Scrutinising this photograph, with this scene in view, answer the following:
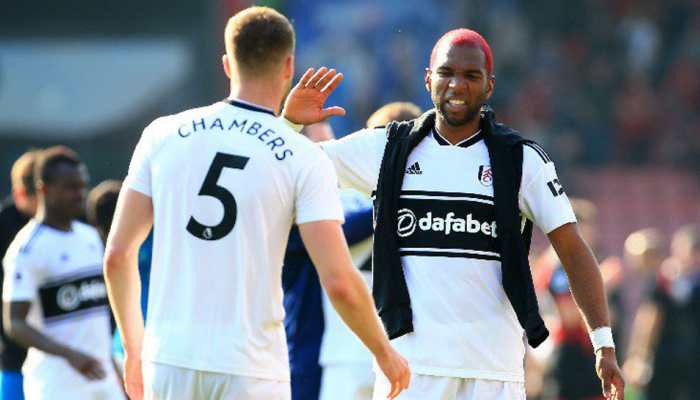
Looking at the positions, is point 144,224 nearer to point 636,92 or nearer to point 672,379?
point 672,379

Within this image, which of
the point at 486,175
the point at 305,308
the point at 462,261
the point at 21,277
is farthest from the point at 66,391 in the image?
the point at 486,175

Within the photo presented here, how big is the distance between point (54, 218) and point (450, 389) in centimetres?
352

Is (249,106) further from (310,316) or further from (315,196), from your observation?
(310,316)

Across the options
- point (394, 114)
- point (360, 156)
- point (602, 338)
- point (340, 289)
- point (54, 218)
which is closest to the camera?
point (340, 289)

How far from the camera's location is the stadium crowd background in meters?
23.4

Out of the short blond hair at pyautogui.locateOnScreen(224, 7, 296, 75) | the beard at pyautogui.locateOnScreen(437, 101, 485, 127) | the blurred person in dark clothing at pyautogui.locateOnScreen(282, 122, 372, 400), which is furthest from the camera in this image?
the blurred person in dark clothing at pyautogui.locateOnScreen(282, 122, 372, 400)

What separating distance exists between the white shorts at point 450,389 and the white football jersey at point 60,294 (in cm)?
295

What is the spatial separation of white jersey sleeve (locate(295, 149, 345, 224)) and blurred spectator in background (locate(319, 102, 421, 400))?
7.67 ft

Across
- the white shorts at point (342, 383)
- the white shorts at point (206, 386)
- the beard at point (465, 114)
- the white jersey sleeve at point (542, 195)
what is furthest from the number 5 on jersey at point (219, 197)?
the white shorts at point (342, 383)

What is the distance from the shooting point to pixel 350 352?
25.3ft

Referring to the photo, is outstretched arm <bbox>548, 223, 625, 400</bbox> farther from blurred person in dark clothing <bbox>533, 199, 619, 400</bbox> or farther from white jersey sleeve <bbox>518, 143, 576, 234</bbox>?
blurred person in dark clothing <bbox>533, 199, 619, 400</bbox>

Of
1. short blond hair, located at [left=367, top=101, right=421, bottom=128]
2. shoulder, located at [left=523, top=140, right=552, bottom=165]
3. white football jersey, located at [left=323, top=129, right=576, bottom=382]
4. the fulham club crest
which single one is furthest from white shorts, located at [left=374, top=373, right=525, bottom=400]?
short blond hair, located at [left=367, top=101, right=421, bottom=128]

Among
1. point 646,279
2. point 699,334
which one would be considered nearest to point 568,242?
point 699,334

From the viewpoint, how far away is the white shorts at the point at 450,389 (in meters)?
6.18
